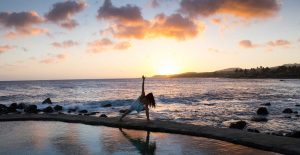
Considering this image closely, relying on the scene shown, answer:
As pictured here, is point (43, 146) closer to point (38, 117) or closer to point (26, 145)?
point (26, 145)

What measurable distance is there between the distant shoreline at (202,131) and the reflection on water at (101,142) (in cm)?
41

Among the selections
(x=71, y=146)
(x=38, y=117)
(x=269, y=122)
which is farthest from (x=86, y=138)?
(x=269, y=122)

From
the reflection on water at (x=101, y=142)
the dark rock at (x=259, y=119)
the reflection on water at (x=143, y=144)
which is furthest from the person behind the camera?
the dark rock at (x=259, y=119)

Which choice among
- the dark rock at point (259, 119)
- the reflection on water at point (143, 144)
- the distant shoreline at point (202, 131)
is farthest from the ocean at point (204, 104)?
the reflection on water at point (143, 144)

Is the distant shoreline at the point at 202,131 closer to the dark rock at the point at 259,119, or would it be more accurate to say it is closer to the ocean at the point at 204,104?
the ocean at the point at 204,104

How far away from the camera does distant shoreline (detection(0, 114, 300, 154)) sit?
13402mm

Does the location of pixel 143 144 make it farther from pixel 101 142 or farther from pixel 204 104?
pixel 204 104

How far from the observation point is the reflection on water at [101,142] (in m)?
13.7

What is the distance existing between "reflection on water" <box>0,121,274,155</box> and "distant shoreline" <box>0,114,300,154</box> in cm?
41

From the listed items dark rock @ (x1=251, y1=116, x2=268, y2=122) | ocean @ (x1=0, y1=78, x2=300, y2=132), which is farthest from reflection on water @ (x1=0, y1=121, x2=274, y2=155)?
dark rock @ (x1=251, y1=116, x2=268, y2=122)

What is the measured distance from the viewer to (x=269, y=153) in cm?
1295

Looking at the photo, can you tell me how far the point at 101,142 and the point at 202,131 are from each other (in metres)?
4.97

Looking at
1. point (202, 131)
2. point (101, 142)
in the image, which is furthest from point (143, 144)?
point (202, 131)

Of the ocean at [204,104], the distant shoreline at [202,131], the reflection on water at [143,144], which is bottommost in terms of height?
the ocean at [204,104]
